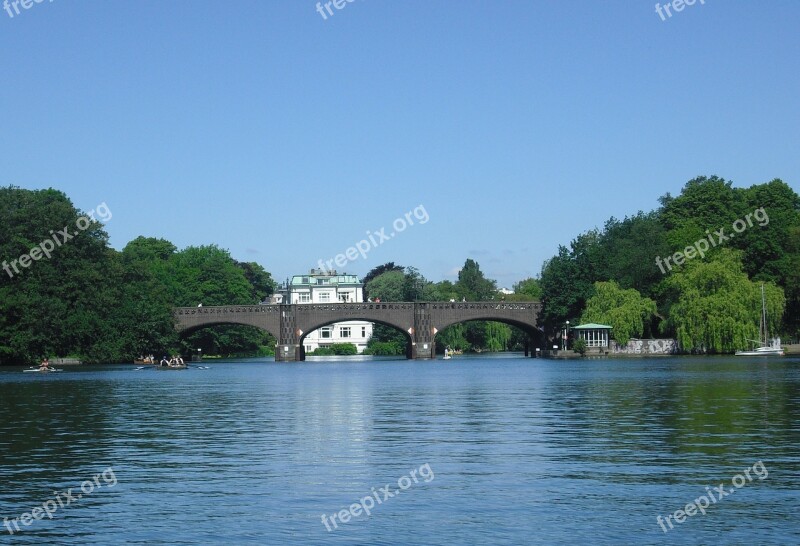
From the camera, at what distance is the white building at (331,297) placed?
180m

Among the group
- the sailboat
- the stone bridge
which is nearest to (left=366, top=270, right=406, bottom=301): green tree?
the stone bridge

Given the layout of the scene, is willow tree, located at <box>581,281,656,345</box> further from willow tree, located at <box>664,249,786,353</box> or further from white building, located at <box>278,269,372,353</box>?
white building, located at <box>278,269,372,353</box>

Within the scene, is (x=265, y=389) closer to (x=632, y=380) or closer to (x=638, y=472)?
(x=632, y=380)

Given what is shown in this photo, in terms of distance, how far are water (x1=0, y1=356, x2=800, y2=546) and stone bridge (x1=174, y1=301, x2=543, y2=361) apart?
7693 cm

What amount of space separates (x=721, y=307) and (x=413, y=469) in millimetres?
71964

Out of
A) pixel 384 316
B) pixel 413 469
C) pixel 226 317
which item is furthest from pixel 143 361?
pixel 413 469

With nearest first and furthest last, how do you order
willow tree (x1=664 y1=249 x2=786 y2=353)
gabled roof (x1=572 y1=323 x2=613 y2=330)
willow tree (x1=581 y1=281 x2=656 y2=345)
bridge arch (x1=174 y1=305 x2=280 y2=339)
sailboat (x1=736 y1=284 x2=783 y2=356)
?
willow tree (x1=664 y1=249 x2=786 y2=353) → sailboat (x1=736 y1=284 x2=783 y2=356) → willow tree (x1=581 y1=281 x2=656 y2=345) → gabled roof (x1=572 y1=323 x2=613 y2=330) → bridge arch (x1=174 y1=305 x2=280 y2=339)

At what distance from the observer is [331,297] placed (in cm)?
19112

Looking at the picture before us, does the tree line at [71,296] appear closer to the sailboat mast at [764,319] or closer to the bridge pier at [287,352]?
the bridge pier at [287,352]

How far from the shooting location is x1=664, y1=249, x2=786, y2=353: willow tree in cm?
8956

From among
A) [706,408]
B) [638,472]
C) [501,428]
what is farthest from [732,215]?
[638,472]

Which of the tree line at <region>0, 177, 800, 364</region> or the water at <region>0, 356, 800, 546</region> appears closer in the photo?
the water at <region>0, 356, 800, 546</region>

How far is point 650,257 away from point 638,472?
284 feet

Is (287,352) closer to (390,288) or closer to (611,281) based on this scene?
(611,281)
